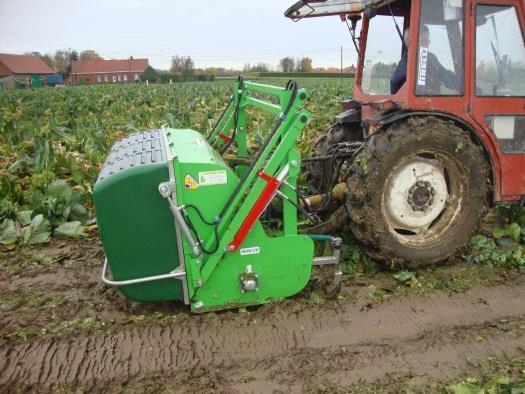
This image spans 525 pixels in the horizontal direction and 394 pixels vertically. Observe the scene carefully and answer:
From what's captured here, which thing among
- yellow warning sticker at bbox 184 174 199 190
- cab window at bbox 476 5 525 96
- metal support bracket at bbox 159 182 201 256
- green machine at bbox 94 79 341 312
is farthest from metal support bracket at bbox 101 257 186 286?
cab window at bbox 476 5 525 96

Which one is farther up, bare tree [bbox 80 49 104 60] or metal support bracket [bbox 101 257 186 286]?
bare tree [bbox 80 49 104 60]

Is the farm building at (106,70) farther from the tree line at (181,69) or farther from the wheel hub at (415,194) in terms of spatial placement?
the wheel hub at (415,194)

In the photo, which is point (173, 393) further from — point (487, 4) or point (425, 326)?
point (487, 4)

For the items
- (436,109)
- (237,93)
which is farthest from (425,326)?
(237,93)

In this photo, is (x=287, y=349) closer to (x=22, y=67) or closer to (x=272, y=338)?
(x=272, y=338)

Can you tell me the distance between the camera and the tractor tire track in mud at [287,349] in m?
2.64

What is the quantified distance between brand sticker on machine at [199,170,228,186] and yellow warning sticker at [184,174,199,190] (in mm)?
39

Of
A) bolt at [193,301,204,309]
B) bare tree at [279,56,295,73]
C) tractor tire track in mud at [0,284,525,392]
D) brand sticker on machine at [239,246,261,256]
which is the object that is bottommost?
tractor tire track in mud at [0,284,525,392]

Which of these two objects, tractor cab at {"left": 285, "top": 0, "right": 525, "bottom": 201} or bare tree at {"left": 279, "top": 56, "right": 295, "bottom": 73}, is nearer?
tractor cab at {"left": 285, "top": 0, "right": 525, "bottom": 201}

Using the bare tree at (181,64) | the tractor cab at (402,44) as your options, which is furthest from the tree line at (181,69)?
the tractor cab at (402,44)

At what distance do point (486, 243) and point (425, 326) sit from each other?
1.41 meters

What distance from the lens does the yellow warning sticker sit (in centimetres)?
294

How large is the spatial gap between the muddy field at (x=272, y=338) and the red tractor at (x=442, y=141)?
0.45m

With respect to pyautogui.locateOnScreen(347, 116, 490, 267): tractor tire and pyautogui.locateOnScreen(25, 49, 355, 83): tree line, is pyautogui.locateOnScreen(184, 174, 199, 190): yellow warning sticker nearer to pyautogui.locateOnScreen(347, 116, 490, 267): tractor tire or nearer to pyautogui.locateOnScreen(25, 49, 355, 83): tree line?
pyautogui.locateOnScreen(347, 116, 490, 267): tractor tire
